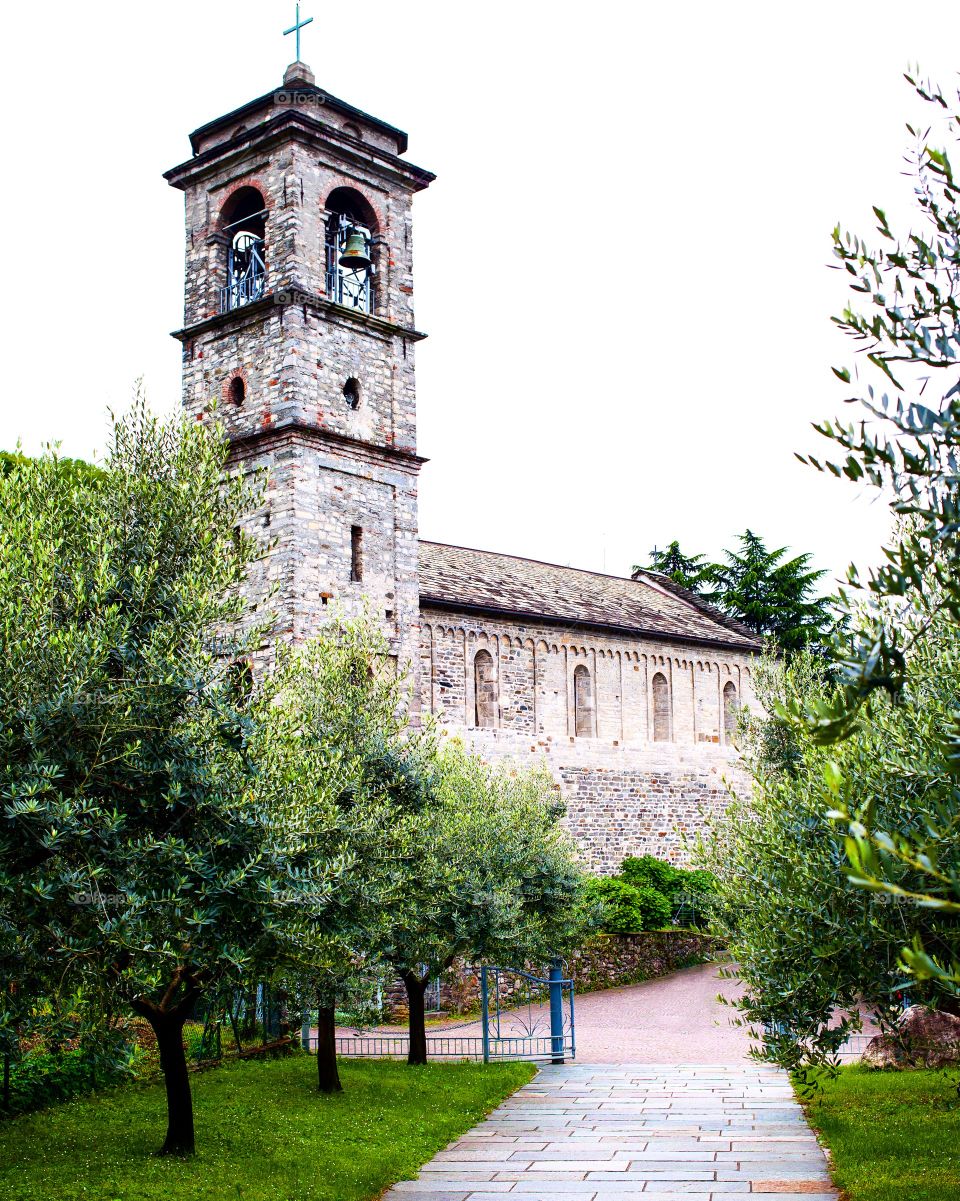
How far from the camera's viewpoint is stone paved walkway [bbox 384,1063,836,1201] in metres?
11.4

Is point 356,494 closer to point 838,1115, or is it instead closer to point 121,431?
point 121,431

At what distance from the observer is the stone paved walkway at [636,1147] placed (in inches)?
450

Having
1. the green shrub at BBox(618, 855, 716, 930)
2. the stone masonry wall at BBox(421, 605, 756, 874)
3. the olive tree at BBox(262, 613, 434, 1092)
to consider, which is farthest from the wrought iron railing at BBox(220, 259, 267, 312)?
the green shrub at BBox(618, 855, 716, 930)

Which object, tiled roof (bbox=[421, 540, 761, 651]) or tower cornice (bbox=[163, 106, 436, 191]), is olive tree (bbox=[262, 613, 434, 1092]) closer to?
tiled roof (bbox=[421, 540, 761, 651])

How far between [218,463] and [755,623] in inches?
1727

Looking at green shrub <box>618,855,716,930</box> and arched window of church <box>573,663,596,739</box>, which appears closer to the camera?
green shrub <box>618,855,716,930</box>

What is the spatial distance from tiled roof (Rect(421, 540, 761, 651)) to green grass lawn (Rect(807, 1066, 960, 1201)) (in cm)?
1671

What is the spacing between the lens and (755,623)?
53.3 metres

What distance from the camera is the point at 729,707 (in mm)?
39875

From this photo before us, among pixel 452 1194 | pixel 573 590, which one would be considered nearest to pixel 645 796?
pixel 573 590

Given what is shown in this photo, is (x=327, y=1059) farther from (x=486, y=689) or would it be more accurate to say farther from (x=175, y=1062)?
(x=486, y=689)

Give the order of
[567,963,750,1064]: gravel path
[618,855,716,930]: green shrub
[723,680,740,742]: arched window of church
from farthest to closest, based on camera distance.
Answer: [723,680,740,742]: arched window of church
[618,855,716,930]: green shrub
[567,963,750,1064]: gravel path

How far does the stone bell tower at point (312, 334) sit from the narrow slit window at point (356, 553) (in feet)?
0.11

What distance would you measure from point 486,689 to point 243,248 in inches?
507
